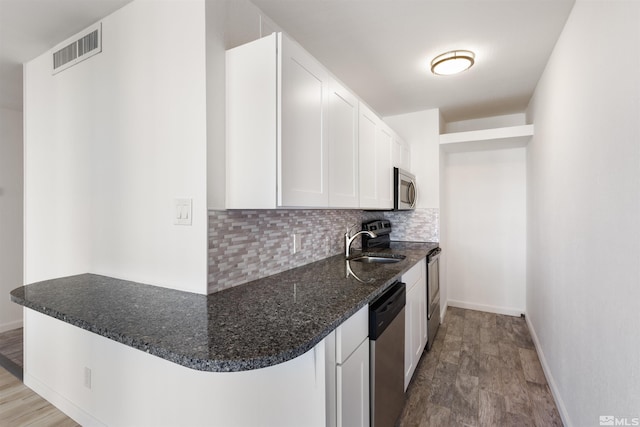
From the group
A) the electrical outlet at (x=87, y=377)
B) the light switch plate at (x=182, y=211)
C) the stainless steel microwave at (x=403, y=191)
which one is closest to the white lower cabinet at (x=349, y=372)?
the light switch plate at (x=182, y=211)

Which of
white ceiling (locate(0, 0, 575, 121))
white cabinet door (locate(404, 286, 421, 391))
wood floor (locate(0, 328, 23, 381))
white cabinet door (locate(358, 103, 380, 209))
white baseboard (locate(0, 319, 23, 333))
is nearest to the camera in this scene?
white ceiling (locate(0, 0, 575, 121))

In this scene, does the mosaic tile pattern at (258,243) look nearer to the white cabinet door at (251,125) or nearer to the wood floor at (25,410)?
the white cabinet door at (251,125)

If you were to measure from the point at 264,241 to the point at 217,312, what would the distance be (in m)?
0.60

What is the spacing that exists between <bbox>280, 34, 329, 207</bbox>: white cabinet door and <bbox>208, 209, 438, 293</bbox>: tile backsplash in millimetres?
358

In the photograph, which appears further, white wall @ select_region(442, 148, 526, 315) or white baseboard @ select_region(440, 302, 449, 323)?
white wall @ select_region(442, 148, 526, 315)

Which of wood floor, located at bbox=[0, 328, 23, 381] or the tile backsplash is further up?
the tile backsplash

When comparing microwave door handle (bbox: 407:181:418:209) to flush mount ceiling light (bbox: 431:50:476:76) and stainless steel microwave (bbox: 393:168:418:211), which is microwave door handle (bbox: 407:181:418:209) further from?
flush mount ceiling light (bbox: 431:50:476:76)

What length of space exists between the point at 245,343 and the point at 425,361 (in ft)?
7.12

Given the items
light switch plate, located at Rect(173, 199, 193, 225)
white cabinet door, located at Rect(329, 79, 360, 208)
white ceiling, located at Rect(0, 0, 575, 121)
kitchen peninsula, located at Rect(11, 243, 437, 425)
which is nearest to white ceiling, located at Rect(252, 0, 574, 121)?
white ceiling, located at Rect(0, 0, 575, 121)

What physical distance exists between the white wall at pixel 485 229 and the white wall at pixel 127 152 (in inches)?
124

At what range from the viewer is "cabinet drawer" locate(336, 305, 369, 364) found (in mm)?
1058

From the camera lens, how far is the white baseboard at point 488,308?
11.7 feet

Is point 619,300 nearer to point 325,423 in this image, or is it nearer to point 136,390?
point 325,423
